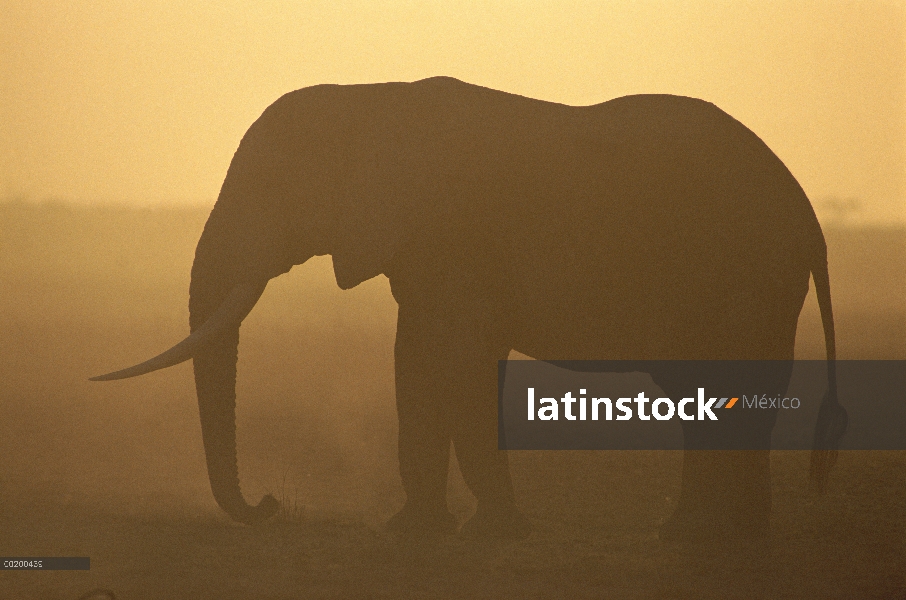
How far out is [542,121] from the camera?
29.9ft

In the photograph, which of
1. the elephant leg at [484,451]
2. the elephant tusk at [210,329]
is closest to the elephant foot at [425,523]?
the elephant leg at [484,451]

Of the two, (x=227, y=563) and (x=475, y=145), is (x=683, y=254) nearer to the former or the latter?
(x=475, y=145)

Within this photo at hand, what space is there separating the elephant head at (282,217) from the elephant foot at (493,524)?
62.2 inches

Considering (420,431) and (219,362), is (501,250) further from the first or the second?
(219,362)

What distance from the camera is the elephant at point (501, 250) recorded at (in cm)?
870

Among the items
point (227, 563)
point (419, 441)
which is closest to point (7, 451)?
point (227, 563)

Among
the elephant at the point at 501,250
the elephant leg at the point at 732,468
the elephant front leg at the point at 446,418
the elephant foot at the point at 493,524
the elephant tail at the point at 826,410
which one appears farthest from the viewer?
the elephant tail at the point at 826,410

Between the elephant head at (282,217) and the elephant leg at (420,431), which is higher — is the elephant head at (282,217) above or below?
above

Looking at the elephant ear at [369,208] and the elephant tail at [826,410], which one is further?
the elephant tail at [826,410]

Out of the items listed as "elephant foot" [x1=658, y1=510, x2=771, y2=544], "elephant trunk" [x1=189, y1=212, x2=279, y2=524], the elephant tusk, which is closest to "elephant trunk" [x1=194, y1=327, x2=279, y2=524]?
"elephant trunk" [x1=189, y1=212, x2=279, y2=524]

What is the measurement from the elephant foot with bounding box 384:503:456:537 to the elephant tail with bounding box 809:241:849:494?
9.77ft

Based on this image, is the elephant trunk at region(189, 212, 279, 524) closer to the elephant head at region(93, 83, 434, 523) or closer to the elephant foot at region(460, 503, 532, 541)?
the elephant head at region(93, 83, 434, 523)

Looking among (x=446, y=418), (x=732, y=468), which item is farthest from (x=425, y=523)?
(x=732, y=468)

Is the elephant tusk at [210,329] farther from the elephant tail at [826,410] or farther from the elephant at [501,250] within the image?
the elephant tail at [826,410]
